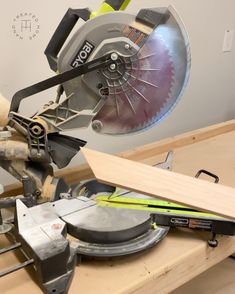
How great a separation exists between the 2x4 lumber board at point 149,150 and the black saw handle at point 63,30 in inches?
13.8

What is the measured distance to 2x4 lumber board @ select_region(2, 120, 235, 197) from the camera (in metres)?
1.02

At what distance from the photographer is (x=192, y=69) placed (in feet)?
4.70

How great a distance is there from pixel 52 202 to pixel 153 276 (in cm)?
25

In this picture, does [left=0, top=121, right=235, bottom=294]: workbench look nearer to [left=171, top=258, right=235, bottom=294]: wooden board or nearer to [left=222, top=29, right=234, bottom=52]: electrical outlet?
[left=171, top=258, right=235, bottom=294]: wooden board

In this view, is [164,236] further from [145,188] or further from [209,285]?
[209,285]

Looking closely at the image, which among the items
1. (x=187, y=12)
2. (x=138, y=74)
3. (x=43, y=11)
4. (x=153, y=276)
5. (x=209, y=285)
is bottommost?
(x=209, y=285)

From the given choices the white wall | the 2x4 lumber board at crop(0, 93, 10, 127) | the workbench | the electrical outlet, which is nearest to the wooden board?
the workbench

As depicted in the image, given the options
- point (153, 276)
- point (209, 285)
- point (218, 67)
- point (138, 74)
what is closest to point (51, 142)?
point (138, 74)

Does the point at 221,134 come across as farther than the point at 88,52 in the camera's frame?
Yes

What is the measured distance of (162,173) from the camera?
72 centimetres

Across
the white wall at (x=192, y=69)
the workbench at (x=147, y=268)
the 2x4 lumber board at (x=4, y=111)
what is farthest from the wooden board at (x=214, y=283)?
the 2x4 lumber board at (x=4, y=111)

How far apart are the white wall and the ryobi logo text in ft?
1.09

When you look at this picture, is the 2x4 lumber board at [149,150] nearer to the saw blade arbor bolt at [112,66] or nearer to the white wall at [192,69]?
the white wall at [192,69]

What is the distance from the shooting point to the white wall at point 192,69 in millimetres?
971
